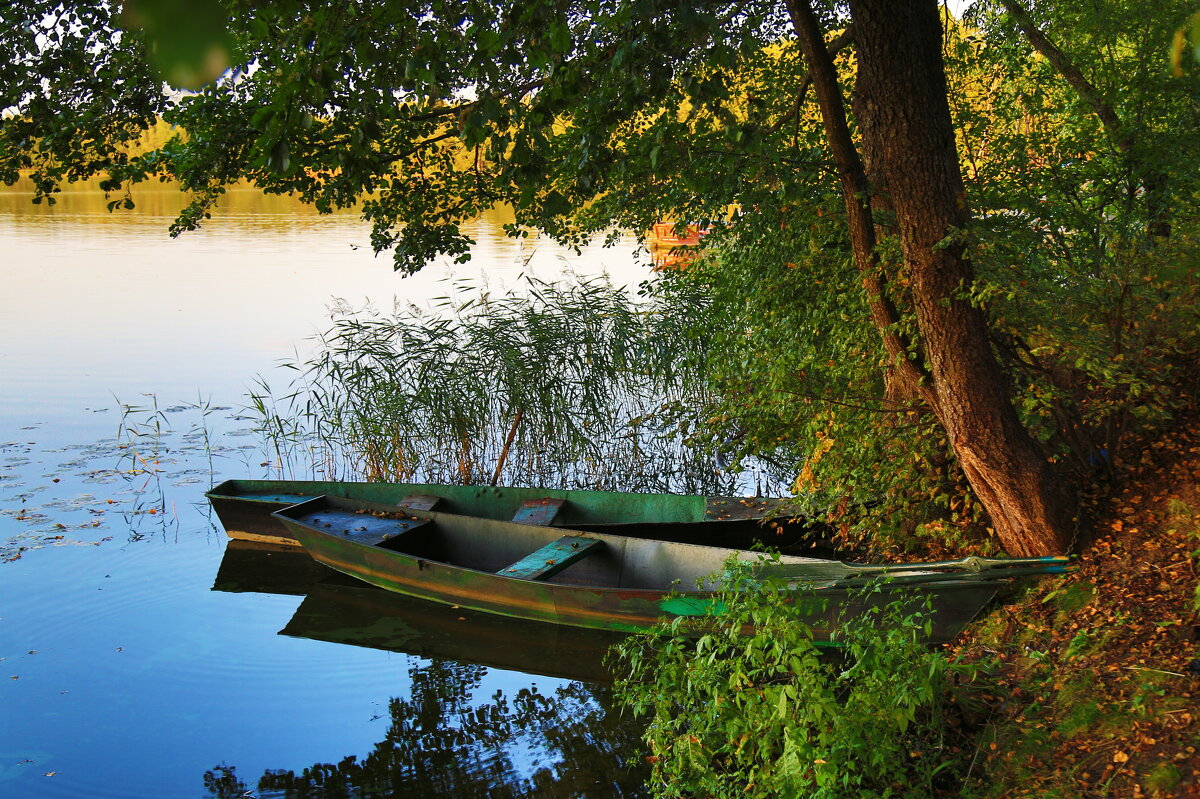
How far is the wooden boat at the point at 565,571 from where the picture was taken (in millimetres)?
5742

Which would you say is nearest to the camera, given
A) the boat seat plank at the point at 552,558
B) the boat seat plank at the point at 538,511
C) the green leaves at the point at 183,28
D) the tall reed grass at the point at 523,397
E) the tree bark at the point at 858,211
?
the green leaves at the point at 183,28

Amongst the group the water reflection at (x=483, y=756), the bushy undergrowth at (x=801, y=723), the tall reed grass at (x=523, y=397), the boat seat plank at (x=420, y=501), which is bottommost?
the water reflection at (x=483, y=756)

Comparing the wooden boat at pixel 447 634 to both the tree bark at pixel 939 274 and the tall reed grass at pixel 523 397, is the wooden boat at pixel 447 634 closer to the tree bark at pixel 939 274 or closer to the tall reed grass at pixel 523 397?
the tall reed grass at pixel 523 397

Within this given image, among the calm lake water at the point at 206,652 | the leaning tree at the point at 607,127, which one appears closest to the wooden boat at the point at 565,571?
the calm lake water at the point at 206,652

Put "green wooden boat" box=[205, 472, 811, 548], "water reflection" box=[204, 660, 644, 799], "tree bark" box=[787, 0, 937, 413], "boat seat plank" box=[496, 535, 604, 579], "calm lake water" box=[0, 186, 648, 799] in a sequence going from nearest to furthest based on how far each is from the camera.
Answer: "water reflection" box=[204, 660, 644, 799]
"calm lake water" box=[0, 186, 648, 799]
"tree bark" box=[787, 0, 937, 413]
"boat seat plank" box=[496, 535, 604, 579]
"green wooden boat" box=[205, 472, 811, 548]

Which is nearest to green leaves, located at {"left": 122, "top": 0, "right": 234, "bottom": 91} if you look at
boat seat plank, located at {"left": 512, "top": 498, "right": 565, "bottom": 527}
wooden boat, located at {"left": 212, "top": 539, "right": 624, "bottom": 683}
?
wooden boat, located at {"left": 212, "top": 539, "right": 624, "bottom": 683}

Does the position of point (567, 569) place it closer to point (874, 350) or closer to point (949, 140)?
point (874, 350)

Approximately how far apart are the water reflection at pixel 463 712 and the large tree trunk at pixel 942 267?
2537mm

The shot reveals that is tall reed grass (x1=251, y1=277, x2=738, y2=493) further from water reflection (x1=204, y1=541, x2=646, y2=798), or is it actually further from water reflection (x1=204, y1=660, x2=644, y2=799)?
water reflection (x1=204, y1=660, x2=644, y2=799)

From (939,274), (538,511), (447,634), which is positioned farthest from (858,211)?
(447,634)

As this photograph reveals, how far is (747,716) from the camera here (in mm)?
4066

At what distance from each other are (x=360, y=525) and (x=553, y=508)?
1.67m

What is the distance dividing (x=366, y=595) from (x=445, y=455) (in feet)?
7.12

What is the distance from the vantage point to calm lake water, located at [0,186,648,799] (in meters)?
5.55
